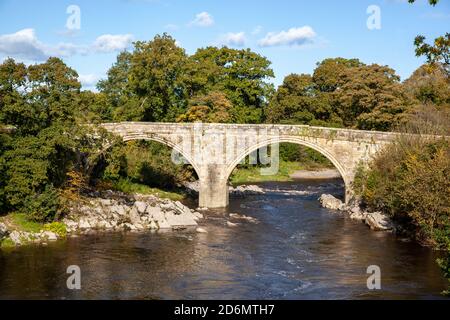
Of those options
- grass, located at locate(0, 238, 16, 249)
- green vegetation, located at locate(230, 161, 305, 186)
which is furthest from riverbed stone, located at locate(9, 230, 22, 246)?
green vegetation, located at locate(230, 161, 305, 186)

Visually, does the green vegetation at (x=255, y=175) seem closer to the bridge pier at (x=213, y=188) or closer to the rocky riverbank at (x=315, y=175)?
the rocky riverbank at (x=315, y=175)

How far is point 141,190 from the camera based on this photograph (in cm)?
5059

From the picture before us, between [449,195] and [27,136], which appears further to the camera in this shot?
[27,136]

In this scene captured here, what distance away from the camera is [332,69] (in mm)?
79125

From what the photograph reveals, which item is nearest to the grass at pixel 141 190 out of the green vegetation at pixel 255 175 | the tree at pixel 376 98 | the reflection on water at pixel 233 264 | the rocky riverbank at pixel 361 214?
the reflection on water at pixel 233 264

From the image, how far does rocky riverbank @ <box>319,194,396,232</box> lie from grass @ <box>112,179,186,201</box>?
13206 mm

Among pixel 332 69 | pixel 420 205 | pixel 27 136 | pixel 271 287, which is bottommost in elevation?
pixel 271 287

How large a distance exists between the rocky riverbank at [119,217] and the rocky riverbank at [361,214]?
11.8 meters

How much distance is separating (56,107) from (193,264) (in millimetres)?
14993

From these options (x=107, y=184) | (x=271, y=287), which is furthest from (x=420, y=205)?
(x=107, y=184)

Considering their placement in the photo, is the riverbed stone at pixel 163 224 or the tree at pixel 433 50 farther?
the riverbed stone at pixel 163 224

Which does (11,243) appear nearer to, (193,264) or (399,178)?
(193,264)

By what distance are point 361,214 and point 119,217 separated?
1823cm

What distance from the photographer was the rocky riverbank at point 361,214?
3912cm
